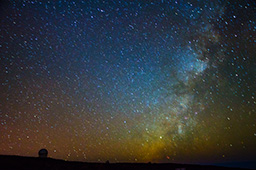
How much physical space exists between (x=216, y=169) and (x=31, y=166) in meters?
15.5

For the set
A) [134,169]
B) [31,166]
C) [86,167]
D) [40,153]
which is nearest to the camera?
[31,166]

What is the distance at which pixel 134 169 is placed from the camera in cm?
1229

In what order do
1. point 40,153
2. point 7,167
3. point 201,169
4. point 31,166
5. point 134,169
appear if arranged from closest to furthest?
point 7,167 < point 31,166 < point 134,169 < point 40,153 < point 201,169

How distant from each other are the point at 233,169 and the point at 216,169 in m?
1.55

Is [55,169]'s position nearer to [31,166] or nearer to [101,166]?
[31,166]

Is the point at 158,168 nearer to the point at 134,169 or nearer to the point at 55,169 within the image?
the point at 134,169

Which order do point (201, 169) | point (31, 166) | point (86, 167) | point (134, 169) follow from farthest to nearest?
1. point (201, 169)
2. point (134, 169)
3. point (86, 167)
4. point (31, 166)

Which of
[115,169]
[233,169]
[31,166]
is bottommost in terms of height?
[233,169]

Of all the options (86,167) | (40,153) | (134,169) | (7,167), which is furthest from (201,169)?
(7,167)

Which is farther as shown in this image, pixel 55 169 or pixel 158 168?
pixel 158 168

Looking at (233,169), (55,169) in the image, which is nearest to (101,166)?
(55,169)

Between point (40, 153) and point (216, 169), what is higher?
point (40, 153)

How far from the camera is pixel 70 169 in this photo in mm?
10281

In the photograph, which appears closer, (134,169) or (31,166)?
(31,166)
